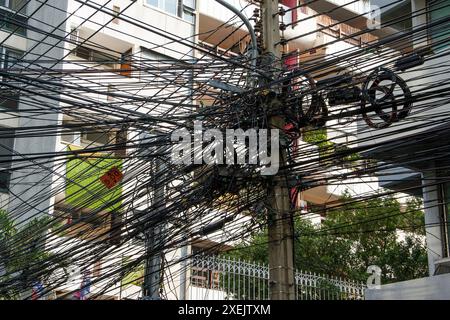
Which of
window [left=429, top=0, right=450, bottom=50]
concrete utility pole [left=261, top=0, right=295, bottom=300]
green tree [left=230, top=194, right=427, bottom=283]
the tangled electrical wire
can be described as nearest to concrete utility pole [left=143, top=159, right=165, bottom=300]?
the tangled electrical wire

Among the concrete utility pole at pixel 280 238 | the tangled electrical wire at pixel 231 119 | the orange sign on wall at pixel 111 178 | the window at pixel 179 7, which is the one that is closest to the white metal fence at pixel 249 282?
the orange sign on wall at pixel 111 178

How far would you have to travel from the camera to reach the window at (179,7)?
814 inches

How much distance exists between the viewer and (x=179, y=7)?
21.2 metres

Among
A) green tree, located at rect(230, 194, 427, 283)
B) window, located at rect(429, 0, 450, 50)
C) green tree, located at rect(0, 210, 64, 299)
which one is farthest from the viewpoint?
green tree, located at rect(230, 194, 427, 283)

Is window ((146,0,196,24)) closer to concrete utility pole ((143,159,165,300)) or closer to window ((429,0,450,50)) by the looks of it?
window ((429,0,450,50))

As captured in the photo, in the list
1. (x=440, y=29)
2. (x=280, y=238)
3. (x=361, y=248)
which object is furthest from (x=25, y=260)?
(x=361, y=248)

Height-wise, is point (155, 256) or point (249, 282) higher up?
point (249, 282)

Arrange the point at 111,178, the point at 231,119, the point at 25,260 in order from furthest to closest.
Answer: the point at 25,260 < the point at 111,178 < the point at 231,119

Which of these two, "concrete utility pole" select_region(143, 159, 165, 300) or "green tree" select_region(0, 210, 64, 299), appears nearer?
"concrete utility pole" select_region(143, 159, 165, 300)

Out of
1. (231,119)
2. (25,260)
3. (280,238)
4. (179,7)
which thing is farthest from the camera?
(179,7)

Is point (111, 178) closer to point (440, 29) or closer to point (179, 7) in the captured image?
point (440, 29)

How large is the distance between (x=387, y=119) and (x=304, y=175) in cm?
112

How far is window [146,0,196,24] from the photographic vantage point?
2069 centimetres

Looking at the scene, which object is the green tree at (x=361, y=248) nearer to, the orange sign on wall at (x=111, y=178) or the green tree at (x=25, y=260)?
the green tree at (x=25, y=260)
